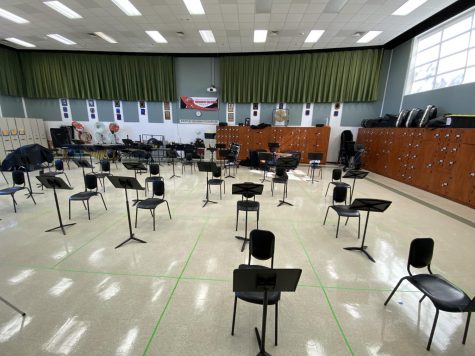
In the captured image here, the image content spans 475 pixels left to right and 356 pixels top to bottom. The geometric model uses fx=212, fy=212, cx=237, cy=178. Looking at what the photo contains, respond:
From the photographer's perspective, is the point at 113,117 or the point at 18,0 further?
the point at 113,117

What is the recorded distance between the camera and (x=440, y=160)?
6.37m

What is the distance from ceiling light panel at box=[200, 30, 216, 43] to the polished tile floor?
7500 millimetres

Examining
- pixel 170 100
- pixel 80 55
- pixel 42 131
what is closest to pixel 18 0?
pixel 80 55

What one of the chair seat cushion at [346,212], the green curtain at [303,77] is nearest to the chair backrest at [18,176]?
the chair seat cushion at [346,212]

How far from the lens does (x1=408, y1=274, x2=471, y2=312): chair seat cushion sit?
195 cm

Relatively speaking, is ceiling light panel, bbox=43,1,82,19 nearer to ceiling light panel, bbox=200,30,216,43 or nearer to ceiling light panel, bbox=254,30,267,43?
ceiling light panel, bbox=200,30,216,43

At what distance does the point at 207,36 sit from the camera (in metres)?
8.98

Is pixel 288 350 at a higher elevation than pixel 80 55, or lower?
lower

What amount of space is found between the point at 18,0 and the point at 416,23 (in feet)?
43.5

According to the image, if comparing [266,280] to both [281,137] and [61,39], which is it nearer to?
[281,137]

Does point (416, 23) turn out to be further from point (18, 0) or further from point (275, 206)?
point (18, 0)

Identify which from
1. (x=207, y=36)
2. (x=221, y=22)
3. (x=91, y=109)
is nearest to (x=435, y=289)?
(x=221, y=22)

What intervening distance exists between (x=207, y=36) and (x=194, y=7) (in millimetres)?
2253

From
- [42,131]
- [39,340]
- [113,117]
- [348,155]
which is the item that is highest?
[113,117]
